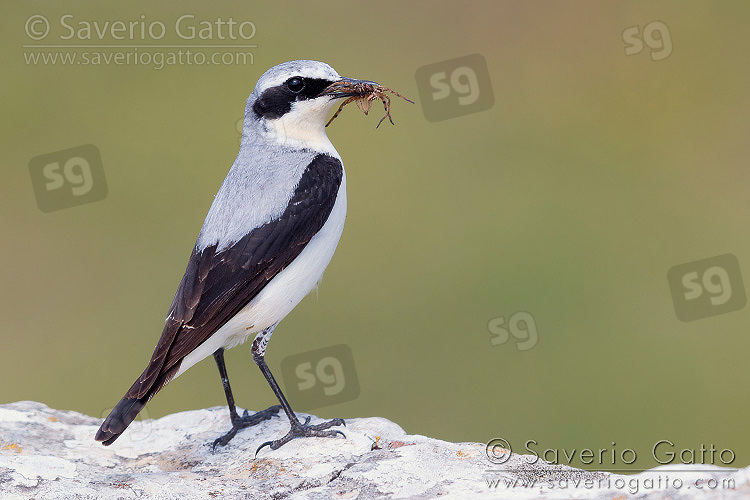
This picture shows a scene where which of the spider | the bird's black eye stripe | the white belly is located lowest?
the white belly

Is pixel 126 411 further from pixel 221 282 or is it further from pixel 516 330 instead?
pixel 516 330

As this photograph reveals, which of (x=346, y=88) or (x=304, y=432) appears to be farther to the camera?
(x=346, y=88)

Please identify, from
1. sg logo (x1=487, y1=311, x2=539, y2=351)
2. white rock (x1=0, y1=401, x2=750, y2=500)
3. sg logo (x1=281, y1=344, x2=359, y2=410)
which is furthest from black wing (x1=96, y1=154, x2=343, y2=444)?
sg logo (x1=487, y1=311, x2=539, y2=351)

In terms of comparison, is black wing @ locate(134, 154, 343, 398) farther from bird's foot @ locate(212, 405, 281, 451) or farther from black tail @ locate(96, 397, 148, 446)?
bird's foot @ locate(212, 405, 281, 451)

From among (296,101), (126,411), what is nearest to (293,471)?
(126,411)

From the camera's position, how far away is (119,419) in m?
5.81

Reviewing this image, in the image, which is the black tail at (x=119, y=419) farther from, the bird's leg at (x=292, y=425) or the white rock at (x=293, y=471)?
the bird's leg at (x=292, y=425)

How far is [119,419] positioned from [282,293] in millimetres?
1321

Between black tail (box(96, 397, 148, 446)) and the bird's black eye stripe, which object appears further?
the bird's black eye stripe

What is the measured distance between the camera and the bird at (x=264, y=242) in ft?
19.8

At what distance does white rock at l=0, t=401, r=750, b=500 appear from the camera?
195 inches

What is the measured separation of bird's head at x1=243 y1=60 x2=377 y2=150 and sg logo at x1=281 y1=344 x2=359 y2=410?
214cm

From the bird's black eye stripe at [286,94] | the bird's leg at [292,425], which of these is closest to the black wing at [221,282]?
the bird's leg at [292,425]

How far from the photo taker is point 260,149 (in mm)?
6738
